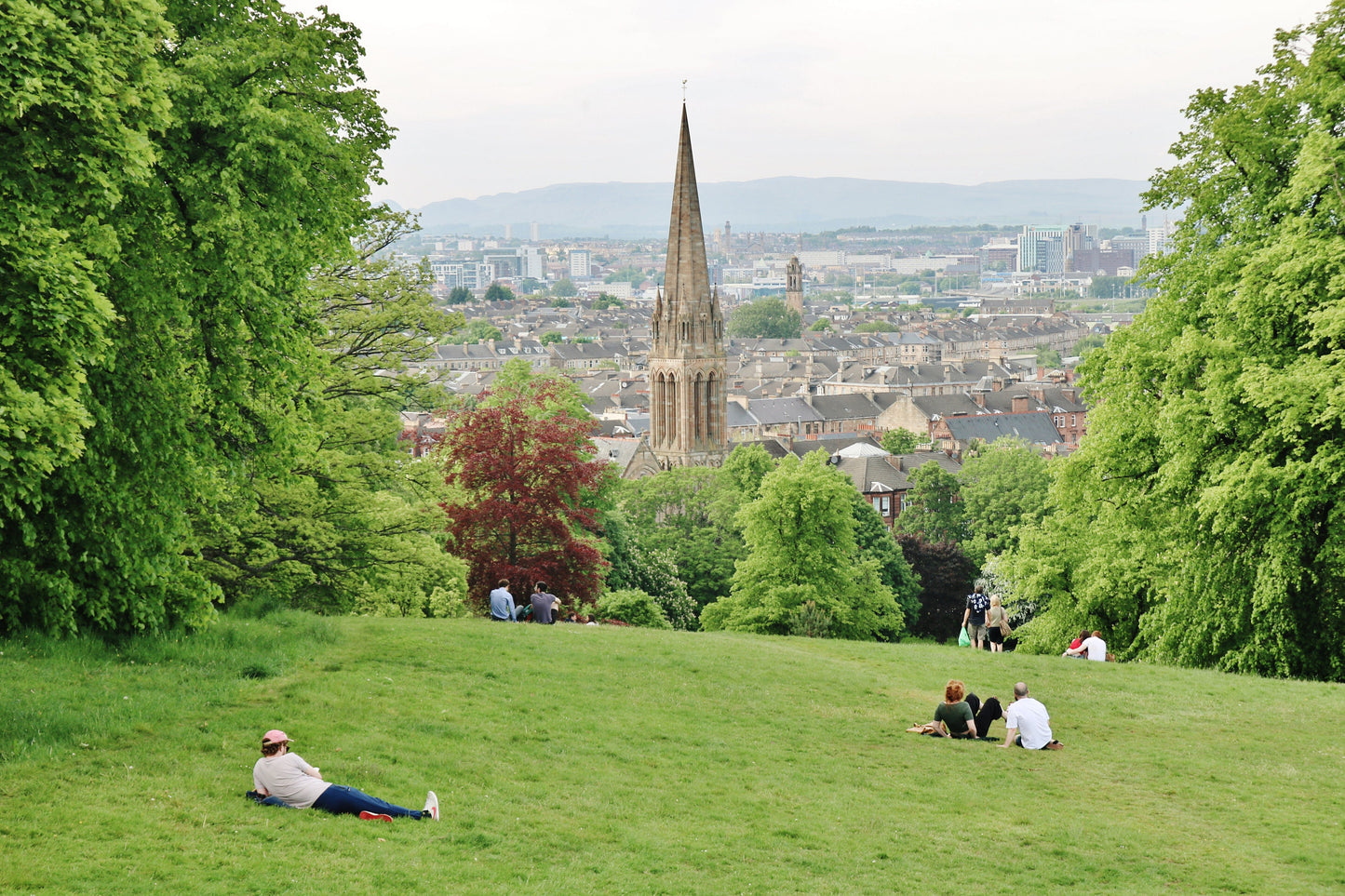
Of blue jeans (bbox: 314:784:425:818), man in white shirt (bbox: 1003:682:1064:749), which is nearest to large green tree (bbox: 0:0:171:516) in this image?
blue jeans (bbox: 314:784:425:818)

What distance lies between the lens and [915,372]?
192 meters

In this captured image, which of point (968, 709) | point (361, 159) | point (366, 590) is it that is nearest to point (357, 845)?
point (968, 709)

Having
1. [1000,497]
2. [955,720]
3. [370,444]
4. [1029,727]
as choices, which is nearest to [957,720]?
[955,720]

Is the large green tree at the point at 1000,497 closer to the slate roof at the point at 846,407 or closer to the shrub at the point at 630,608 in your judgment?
the shrub at the point at 630,608

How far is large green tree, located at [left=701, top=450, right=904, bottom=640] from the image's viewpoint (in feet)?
182

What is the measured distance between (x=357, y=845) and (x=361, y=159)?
1158 centimetres

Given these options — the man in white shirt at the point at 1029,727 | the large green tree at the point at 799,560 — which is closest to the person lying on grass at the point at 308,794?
the man in white shirt at the point at 1029,727

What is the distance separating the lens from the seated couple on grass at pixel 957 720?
18844 millimetres

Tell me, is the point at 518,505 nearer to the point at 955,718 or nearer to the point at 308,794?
the point at 955,718

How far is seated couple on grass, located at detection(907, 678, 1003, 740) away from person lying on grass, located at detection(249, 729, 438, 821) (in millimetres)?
7813

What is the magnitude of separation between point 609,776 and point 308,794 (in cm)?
350

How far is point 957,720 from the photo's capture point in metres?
18.9

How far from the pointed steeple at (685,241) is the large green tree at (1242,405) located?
66831 millimetres

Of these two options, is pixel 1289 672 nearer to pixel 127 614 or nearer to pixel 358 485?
pixel 358 485
